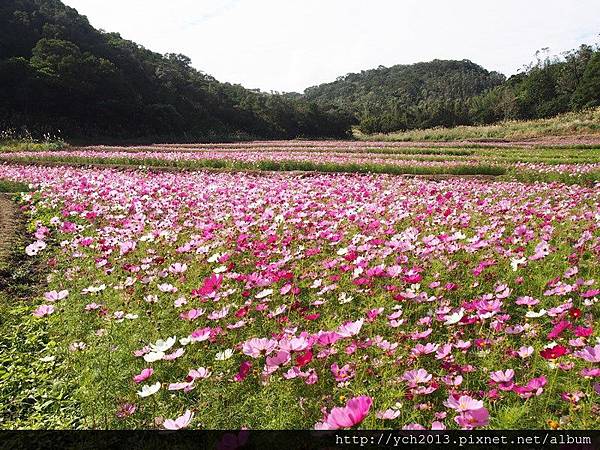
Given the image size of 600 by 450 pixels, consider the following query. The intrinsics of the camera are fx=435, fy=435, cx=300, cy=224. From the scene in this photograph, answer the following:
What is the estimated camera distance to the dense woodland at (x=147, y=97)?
3597cm

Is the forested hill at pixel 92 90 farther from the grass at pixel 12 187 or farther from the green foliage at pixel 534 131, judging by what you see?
the grass at pixel 12 187

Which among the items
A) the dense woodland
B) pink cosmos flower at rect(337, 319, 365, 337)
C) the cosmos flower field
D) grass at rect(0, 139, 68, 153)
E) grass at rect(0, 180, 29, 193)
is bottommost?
the cosmos flower field

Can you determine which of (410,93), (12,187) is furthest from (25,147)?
(410,93)

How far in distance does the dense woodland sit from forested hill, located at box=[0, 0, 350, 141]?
0.30 feet

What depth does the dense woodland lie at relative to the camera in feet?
118

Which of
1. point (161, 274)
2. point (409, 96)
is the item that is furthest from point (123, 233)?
point (409, 96)

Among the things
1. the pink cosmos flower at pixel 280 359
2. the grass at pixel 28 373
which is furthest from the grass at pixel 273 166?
the pink cosmos flower at pixel 280 359

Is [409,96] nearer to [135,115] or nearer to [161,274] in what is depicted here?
[135,115]

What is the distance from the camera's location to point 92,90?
3884 cm

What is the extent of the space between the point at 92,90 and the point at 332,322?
42364mm

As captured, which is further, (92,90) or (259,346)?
(92,90)

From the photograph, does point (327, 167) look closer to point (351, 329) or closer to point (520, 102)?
point (351, 329)

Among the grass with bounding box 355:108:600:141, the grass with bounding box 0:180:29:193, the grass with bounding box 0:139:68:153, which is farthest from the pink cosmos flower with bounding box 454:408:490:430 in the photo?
the grass with bounding box 355:108:600:141

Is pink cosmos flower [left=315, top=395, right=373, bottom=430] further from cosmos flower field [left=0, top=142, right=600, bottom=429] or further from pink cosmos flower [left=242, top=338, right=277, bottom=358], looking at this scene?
pink cosmos flower [left=242, top=338, right=277, bottom=358]
